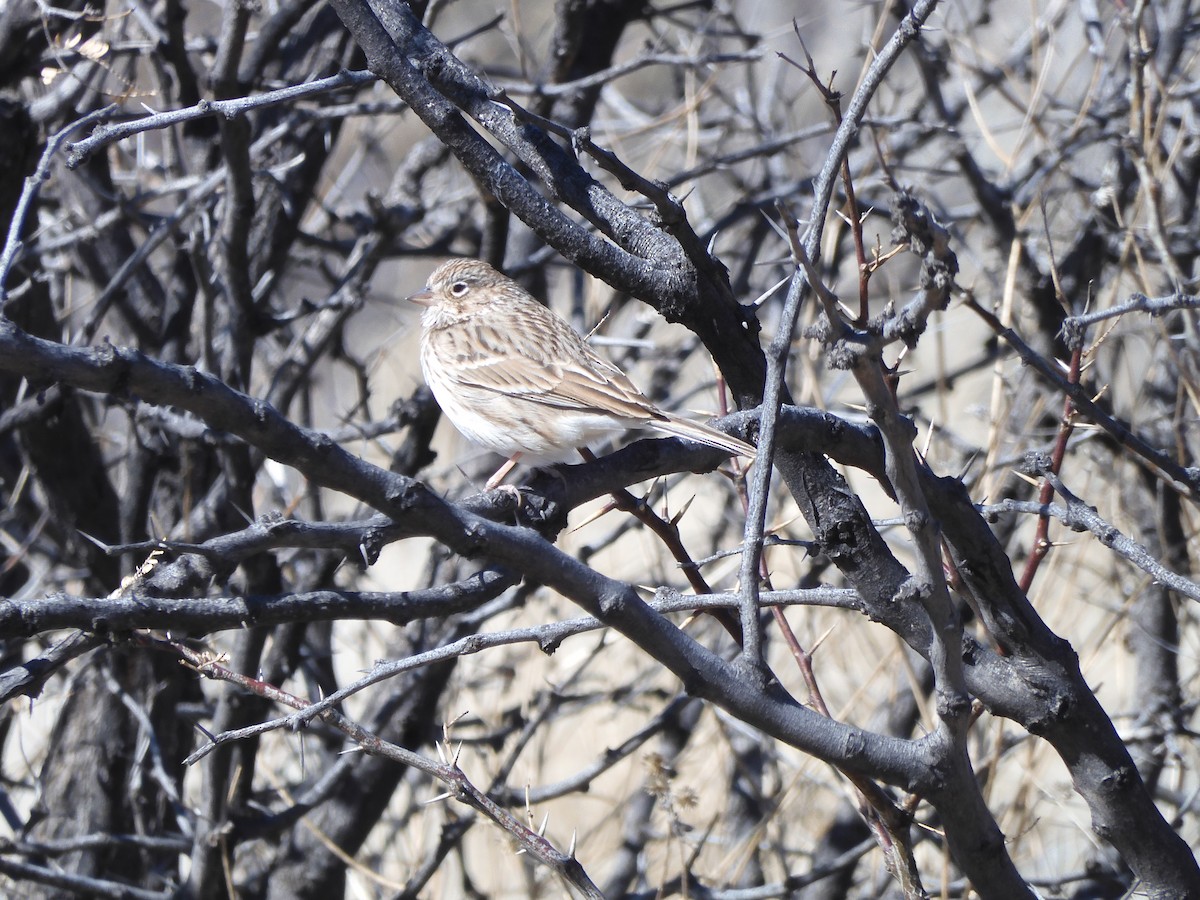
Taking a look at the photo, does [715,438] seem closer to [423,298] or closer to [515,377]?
[515,377]

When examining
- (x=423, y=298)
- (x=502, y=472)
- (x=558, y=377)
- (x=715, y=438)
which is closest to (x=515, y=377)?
(x=558, y=377)

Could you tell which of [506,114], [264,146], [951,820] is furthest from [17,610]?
[264,146]

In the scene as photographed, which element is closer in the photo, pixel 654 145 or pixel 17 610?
pixel 17 610

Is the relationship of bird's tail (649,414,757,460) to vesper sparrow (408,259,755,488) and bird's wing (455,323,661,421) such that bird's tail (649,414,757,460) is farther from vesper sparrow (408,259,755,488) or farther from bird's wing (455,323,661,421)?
bird's wing (455,323,661,421)

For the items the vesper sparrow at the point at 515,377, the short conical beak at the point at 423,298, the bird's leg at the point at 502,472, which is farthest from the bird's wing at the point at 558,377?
the short conical beak at the point at 423,298

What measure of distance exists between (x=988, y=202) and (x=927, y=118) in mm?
856

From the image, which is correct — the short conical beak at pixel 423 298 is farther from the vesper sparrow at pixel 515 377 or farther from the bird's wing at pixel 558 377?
the bird's wing at pixel 558 377

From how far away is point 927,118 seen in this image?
5.63 metres

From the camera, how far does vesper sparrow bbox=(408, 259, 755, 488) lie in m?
4.00

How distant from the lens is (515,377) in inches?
172

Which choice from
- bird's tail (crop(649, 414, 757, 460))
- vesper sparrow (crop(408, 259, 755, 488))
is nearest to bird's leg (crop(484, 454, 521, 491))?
vesper sparrow (crop(408, 259, 755, 488))

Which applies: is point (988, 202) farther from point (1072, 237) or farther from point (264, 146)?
point (264, 146)

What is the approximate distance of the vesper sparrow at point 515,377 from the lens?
3998 mm

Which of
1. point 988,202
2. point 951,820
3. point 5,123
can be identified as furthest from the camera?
point 988,202
